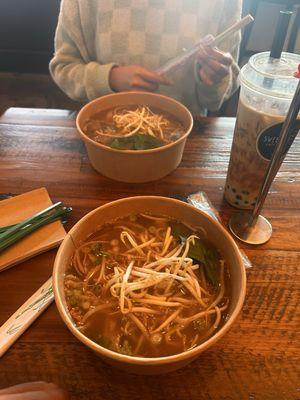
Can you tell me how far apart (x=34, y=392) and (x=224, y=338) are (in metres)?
0.41

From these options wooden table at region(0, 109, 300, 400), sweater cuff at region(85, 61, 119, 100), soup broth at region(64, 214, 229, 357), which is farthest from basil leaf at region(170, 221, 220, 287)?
sweater cuff at region(85, 61, 119, 100)

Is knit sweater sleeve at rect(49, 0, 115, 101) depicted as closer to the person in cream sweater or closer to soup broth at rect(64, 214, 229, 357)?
the person in cream sweater

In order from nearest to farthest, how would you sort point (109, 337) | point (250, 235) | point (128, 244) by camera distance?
1. point (109, 337)
2. point (128, 244)
3. point (250, 235)

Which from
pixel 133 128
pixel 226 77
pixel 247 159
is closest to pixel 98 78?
pixel 133 128

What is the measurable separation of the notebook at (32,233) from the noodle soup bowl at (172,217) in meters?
0.15

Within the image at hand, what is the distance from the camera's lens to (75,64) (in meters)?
1.63

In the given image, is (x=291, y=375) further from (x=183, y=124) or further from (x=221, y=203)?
(x=183, y=124)

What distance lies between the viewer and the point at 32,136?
136cm

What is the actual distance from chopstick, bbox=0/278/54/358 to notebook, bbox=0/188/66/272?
0.11 m

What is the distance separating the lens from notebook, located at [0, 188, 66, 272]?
3.00ft

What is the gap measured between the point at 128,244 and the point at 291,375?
0.45m

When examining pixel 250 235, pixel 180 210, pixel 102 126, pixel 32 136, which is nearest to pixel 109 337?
pixel 180 210

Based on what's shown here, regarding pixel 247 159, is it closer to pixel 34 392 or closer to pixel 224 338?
pixel 224 338

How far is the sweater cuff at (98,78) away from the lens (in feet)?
4.96
